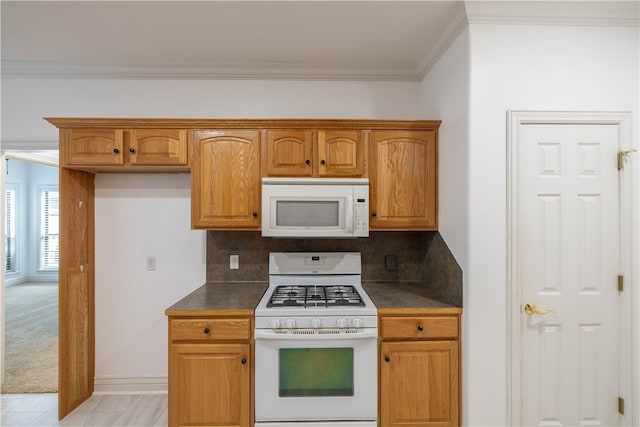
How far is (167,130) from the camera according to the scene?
92.7 inches

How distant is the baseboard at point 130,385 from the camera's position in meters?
2.79

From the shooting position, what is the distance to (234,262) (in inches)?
108

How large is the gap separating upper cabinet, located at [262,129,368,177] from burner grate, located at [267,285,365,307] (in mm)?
850

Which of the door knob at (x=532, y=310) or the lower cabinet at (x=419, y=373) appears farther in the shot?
the lower cabinet at (x=419, y=373)

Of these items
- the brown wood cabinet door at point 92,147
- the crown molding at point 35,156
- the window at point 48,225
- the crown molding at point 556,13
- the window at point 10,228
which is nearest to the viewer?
the crown molding at point 556,13

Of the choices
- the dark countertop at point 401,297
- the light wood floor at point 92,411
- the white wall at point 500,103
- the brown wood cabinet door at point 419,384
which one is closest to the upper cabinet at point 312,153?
the white wall at point 500,103

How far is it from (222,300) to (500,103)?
211cm

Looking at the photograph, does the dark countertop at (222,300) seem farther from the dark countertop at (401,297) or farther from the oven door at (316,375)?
the dark countertop at (401,297)

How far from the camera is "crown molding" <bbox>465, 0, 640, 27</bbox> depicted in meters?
1.90

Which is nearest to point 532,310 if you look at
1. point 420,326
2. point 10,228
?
point 420,326

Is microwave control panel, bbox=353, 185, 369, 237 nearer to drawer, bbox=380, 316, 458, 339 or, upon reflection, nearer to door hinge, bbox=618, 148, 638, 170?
drawer, bbox=380, 316, 458, 339

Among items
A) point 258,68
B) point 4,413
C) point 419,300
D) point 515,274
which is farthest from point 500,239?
point 4,413

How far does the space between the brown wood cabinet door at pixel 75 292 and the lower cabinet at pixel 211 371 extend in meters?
1.04

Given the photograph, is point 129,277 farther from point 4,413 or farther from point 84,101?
point 84,101
